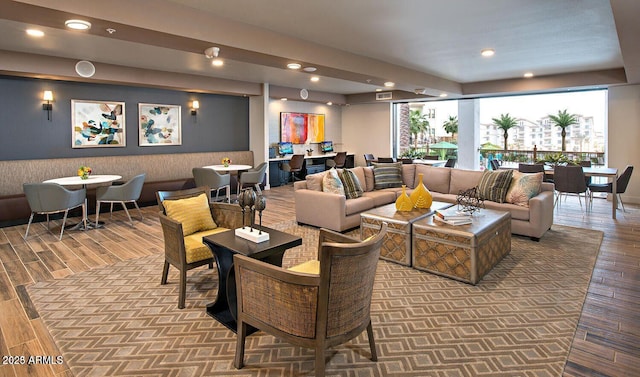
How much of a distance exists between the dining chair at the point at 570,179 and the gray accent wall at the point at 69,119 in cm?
700

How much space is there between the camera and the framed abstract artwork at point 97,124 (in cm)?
688

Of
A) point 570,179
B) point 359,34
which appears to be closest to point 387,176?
point 359,34

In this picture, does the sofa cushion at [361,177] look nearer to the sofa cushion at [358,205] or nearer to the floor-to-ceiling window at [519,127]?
the sofa cushion at [358,205]

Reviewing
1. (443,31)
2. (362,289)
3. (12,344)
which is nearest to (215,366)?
(362,289)

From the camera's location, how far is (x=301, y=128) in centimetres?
1102

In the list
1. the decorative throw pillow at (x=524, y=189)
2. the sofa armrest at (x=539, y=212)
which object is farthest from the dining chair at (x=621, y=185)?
the sofa armrest at (x=539, y=212)

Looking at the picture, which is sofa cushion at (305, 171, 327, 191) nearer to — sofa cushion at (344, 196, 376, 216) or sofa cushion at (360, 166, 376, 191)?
sofa cushion at (344, 196, 376, 216)

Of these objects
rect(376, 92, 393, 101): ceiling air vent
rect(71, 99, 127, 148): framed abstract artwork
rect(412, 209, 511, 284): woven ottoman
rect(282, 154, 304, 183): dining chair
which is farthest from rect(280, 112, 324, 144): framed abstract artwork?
rect(412, 209, 511, 284): woven ottoman

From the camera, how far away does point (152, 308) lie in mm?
3039

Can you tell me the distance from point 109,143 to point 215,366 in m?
6.43

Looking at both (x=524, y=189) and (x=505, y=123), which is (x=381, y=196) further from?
(x=505, y=123)

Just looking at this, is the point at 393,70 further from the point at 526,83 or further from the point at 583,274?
the point at 583,274

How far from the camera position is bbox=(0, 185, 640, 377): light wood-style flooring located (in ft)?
7.79

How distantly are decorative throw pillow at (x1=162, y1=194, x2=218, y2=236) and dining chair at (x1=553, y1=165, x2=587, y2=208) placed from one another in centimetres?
572
